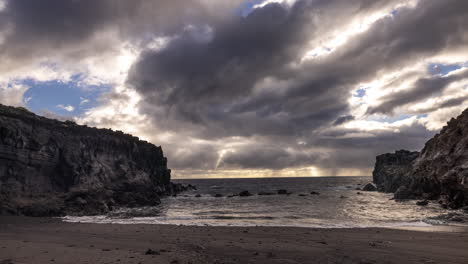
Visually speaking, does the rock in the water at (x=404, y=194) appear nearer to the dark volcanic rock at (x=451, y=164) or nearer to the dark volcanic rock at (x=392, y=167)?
the dark volcanic rock at (x=451, y=164)

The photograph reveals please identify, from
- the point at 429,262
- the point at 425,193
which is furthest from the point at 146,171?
the point at 429,262

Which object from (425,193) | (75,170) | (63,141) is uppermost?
(63,141)

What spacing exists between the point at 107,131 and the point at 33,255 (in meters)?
59.3

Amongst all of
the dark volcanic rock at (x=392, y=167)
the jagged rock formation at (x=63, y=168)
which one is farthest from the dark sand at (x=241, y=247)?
the dark volcanic rock at (x=392, y=167)

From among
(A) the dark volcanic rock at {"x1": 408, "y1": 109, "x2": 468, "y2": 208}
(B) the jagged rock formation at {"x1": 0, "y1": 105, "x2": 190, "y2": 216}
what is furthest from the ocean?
(B) the jagged rock formation at {"x1": 0, "y1": 105, "x2": 190, "y2": 216}

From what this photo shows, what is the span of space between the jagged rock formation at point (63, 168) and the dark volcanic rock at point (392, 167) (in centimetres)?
5883

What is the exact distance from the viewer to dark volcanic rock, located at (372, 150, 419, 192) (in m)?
76.5

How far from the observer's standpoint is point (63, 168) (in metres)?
50.3

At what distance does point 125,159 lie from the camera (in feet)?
231

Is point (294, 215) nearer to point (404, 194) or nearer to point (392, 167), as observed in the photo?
point (404, 194)

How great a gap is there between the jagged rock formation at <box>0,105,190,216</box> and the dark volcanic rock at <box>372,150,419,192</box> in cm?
5883

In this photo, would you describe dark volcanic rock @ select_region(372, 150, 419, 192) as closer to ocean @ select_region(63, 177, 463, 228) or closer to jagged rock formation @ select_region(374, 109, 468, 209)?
jagged rock formation @ select_region(374, 109, 468, 209)


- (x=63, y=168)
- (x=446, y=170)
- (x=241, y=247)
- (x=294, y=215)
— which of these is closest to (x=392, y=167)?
(x=446, y=170)

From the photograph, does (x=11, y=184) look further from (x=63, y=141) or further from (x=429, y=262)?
(x=429, y=262)
